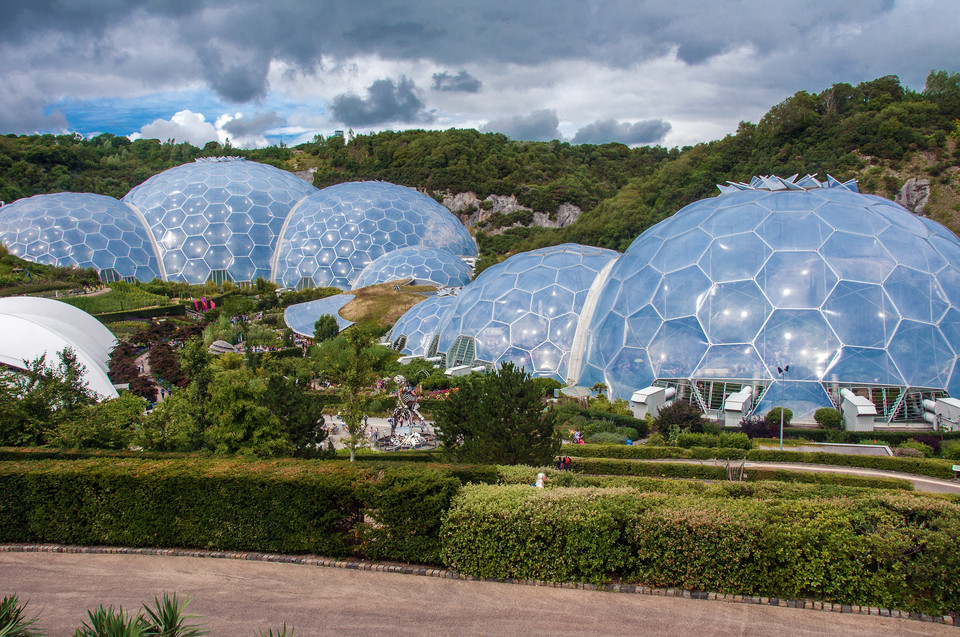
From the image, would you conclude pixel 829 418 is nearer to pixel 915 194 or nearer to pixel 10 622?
pixel 10 622

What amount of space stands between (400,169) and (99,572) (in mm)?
77951

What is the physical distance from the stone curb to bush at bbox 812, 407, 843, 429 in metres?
11.5

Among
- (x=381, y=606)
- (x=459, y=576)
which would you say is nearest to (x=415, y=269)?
(x=459, y=576)

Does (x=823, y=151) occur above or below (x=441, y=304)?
above

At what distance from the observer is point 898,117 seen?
148ft

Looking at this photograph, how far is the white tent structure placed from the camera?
21062mm

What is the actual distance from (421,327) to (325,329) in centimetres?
593

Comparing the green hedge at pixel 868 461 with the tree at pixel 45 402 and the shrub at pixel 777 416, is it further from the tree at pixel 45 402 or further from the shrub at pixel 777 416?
the tree at pixel 45 402

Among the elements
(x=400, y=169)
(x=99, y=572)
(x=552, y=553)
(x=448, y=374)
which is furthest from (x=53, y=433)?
(x=400, y=169)

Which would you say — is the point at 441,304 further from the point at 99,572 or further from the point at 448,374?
the point at 99,572

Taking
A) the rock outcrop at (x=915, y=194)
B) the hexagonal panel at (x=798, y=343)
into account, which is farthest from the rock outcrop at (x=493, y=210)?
the hexagonal panel at (x=798, y=343)

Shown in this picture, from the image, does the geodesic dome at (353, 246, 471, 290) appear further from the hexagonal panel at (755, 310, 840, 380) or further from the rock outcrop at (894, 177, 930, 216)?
the rock outcrop at (894, 177, 930, 216)

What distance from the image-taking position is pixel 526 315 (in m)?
24.7

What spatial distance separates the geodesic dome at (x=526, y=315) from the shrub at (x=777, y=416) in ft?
25.1
